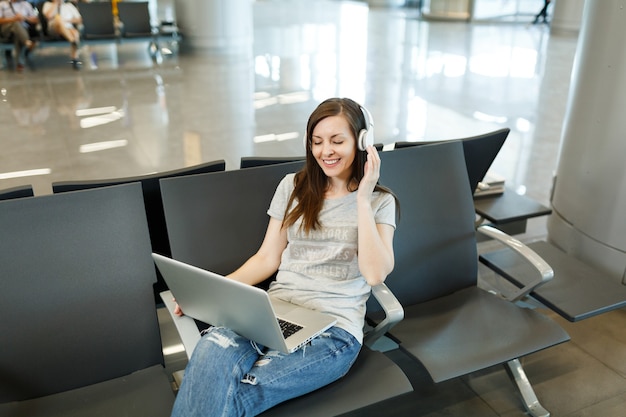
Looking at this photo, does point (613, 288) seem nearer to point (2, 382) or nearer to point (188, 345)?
point (188, 345)

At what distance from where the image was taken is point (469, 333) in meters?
2.35

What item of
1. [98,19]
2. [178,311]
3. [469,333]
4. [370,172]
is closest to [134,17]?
[98,19]

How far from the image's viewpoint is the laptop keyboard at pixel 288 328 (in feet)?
6.47

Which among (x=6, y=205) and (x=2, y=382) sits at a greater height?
(x=6, y=205)

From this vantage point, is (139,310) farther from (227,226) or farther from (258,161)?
(258,161)

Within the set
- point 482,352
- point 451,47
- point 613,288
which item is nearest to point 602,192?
point 613,288

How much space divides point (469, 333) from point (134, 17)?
8854 mm

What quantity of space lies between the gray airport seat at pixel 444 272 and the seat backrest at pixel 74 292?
38.9 inches

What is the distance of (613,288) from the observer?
270 centimetres

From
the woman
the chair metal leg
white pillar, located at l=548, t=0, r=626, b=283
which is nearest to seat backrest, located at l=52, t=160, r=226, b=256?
the woman

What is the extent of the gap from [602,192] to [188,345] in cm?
254

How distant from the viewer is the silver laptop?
1.73m

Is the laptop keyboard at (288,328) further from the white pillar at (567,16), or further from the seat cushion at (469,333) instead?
the white pillar at (567,16)

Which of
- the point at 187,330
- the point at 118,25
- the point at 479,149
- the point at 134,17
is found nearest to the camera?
the point at 187,330
